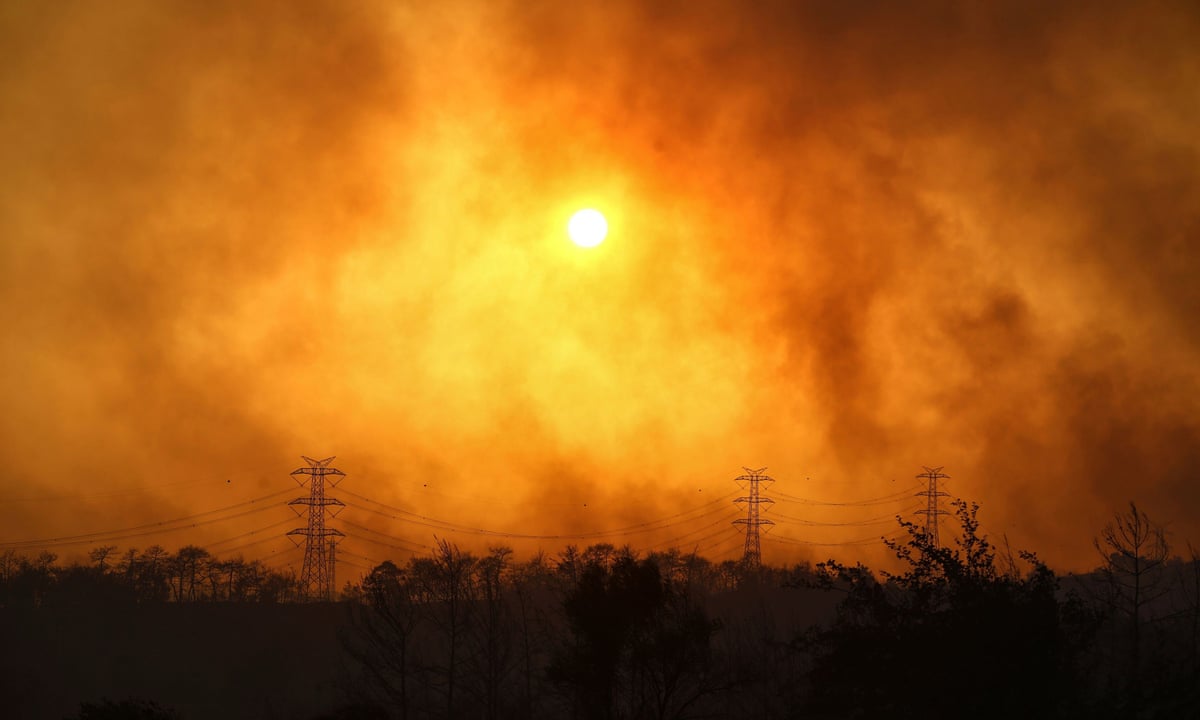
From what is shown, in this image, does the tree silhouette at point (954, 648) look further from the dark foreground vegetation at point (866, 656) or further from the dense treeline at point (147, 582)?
the dense treeline at point (147, 582)

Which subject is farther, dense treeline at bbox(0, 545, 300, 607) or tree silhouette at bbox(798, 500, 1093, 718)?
dense treeline at bbox(0, 545, 300, 607)

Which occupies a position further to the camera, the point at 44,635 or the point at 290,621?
the point at 290,621

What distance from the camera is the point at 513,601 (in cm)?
10756

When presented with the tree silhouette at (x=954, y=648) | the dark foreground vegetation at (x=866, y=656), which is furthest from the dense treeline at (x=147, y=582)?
the tree silhouette at (x=954, y=648)

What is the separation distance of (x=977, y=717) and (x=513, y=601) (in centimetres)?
8902

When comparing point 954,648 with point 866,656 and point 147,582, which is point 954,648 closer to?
point 866,656

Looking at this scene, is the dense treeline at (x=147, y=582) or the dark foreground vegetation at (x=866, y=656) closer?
the dark foreground vegetation at (x=866, y=656)

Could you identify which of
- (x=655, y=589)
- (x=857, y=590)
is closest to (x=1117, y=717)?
(x=857, y=590)

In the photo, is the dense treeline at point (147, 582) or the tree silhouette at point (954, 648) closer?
the tree silhouette at point (954, 648)

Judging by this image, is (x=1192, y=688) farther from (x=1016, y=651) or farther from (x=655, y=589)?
(x=655, y=589)

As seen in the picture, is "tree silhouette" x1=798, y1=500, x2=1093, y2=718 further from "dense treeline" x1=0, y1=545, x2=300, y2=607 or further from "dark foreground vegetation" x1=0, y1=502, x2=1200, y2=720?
"dense treeline" x1=0, y1=545, x2=300, y2=607

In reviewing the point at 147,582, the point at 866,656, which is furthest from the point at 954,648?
the point at 147,582

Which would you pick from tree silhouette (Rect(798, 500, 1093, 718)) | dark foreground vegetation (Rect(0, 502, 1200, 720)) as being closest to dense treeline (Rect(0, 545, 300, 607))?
dark foreground vegetation (Rect(0, 502, 1200, 720))

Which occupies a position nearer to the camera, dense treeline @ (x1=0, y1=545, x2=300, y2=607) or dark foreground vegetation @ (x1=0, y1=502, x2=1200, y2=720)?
dark foreground vegetation @ (x1=0, y1=502, x2=1200, y2=720)
